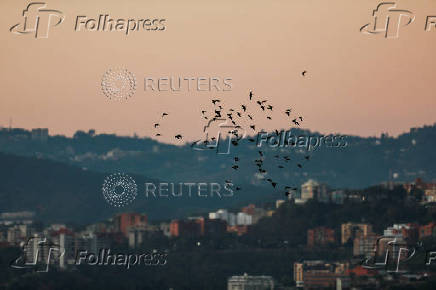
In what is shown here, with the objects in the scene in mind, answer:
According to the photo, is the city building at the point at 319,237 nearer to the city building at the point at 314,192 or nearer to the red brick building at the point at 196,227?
the red brick building at the point at 196,227

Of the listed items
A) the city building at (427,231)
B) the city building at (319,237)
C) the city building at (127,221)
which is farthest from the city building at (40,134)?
the city building at (427,231)

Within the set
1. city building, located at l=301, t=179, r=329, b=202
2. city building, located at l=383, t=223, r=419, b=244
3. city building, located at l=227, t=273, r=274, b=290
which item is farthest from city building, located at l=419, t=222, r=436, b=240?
city building, located at l=227, t=273, r=274, b=290

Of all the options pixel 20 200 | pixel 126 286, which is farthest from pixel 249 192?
pixel 126 286

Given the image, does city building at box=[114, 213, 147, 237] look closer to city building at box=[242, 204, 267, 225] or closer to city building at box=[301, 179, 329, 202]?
city building at box=[242, 204, 267, 225]

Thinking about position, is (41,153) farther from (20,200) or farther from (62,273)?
(62,273)

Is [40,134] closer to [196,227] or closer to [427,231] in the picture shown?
[196,227]

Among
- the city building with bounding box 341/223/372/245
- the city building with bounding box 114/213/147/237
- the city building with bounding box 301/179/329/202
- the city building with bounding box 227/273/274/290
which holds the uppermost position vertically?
the city building with bounding box 301/179/329/202

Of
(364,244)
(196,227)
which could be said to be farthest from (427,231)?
(196,227)

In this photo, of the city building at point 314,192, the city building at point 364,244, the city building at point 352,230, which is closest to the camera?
the city building at point 364,244
